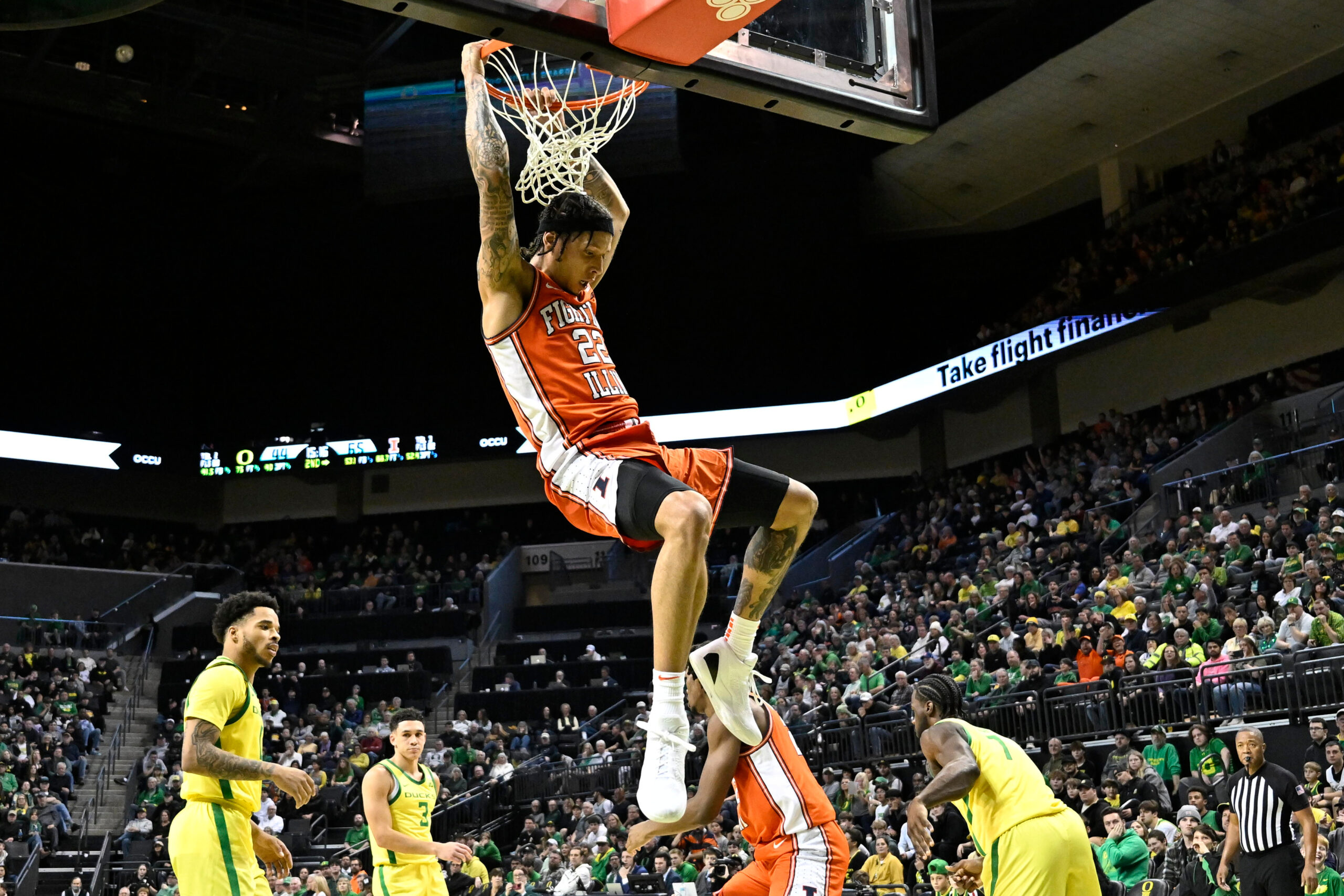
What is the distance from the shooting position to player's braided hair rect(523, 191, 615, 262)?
5.18 meters

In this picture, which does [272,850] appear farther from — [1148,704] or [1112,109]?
[1112,109]

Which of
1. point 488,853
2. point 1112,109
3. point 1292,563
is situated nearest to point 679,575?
point 1292,563

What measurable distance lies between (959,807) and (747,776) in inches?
55.2

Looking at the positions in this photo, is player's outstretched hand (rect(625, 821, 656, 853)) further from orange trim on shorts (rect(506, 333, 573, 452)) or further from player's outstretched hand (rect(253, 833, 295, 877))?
player's outstretched hand (rect(253, 833, 295, 877))

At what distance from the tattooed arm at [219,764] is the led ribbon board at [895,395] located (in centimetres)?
1821

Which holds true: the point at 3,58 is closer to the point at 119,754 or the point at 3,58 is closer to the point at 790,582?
the point at 119,754

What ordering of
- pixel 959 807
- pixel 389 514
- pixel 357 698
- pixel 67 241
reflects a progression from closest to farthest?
pixel 959 807
pixel 357 698
pixel 67 241
pixel 389 514

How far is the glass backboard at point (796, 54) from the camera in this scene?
511 cm

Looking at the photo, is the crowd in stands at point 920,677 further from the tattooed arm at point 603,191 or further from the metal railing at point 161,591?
the tattooed arm at point 603,191

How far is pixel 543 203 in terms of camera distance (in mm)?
6180

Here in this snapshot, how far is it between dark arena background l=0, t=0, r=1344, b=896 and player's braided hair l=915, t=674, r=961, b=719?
7.04 feet

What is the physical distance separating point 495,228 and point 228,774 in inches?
101

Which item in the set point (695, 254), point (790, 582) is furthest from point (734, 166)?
point (790, 582)

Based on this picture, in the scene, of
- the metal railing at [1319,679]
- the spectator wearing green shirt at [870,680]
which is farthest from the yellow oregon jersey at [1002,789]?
the spectator wearing green shirt at [870,680]
